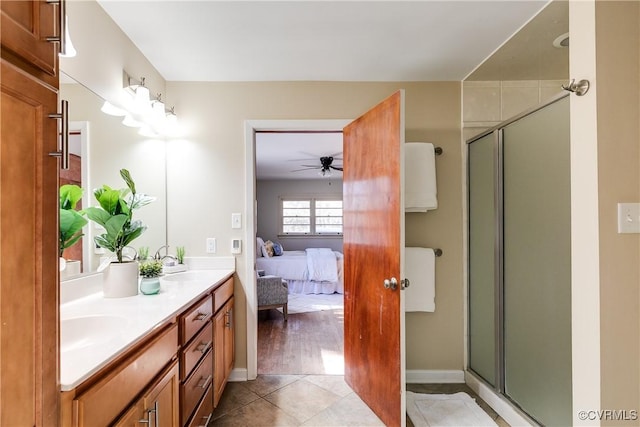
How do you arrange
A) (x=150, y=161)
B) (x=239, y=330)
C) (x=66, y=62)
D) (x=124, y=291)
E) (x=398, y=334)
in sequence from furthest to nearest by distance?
(x=239, y=330)
(x=150, y=161)
(x=398, y=334)
(x=124, y=291)
(x=66, y=62)

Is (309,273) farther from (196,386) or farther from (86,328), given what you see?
(86,328)

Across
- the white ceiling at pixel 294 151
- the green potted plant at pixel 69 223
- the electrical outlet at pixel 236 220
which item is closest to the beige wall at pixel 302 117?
the electrical outlet at pixel 236 220

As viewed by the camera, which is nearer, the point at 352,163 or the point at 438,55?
the point at 438,55

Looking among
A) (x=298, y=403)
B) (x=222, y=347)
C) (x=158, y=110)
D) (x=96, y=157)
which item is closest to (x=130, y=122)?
(x=158, y=110)

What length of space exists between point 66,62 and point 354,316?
7.38 feet

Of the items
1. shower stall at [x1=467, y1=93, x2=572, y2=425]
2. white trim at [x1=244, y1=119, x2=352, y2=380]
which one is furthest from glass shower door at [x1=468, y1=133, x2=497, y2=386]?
white trim at [x1=244, y1=119, x2=352, y2=380]

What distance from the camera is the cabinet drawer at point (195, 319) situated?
1395 millimetres

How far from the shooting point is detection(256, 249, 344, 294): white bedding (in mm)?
5125

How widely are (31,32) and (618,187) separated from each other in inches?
78.4

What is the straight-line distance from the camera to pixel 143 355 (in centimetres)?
104

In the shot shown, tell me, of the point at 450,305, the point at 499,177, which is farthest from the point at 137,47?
the point at 450,305

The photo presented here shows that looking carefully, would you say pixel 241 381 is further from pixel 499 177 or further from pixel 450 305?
pixel 499 177

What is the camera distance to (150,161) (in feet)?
7.31

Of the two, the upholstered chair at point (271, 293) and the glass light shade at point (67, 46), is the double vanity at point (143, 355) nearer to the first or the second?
the glass light shade at point (67, 46)
